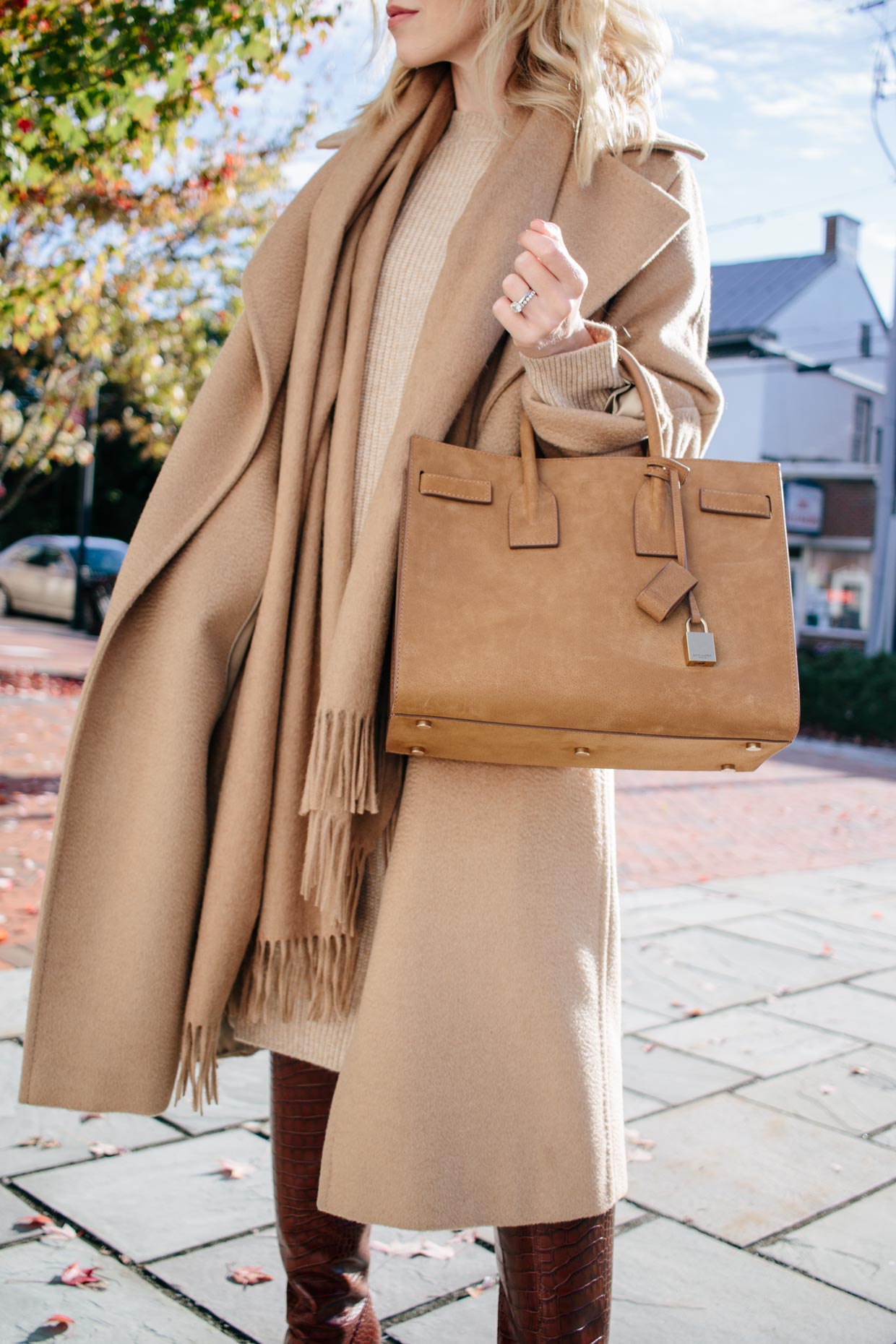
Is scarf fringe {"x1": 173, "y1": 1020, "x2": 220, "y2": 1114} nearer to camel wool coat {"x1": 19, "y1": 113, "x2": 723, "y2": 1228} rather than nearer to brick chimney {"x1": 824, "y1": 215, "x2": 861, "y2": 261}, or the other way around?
camel wool coat {"x1": 19, "y1": 113, "x2": 723, "y2": 1228}

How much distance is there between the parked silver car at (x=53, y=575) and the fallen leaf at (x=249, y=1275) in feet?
59.6

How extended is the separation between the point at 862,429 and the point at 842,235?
482 cm

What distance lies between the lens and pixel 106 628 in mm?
1668

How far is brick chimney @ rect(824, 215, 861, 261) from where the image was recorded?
30.9 m

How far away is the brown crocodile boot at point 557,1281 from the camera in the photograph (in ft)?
4.84

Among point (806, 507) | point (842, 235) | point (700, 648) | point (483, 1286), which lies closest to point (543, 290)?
point (700, 648)

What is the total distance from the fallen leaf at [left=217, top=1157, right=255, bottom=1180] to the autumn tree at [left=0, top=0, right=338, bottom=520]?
316 centimetres

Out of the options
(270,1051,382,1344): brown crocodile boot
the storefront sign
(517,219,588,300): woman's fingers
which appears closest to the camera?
(517,219,588,300): woman's fingers

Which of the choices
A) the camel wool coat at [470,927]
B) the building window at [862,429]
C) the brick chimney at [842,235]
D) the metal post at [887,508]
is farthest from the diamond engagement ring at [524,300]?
the brick chimney at [842,235]

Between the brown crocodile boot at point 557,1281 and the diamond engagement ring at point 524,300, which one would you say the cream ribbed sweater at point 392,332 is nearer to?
the diamond engagement ring at point 524,300

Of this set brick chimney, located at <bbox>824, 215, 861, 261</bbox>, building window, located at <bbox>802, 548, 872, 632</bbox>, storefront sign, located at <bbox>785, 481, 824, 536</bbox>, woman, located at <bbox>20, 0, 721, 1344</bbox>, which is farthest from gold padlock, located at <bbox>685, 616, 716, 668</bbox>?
brick chimney, located at <bbox>824, 215, 861, 261</bbox>

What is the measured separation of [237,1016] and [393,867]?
1.22ft

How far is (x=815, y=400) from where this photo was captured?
29.1m

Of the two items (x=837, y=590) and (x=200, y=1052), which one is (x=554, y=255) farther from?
(x=837, y=590)
